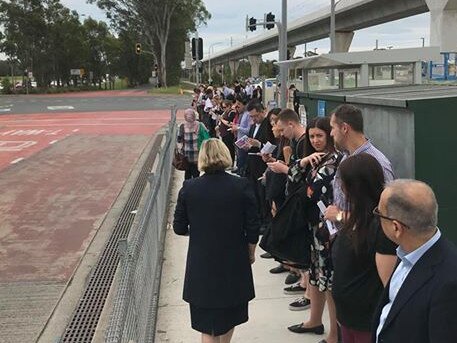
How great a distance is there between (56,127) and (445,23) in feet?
73.4

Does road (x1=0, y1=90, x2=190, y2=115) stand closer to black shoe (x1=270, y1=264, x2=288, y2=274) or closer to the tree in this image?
the tree

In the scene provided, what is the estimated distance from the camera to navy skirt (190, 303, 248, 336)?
3834 mm

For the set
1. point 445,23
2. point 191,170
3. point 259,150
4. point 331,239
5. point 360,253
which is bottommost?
point 191,170

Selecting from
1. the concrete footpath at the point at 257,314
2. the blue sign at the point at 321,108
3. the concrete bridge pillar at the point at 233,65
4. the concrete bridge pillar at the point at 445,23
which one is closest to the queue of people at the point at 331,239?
the concrete footpath at the point at 257,314

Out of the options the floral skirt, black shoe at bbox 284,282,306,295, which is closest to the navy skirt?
the floral skirt

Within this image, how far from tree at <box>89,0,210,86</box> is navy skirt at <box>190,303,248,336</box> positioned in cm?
7351

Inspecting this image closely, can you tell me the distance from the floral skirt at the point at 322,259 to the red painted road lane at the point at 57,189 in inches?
140

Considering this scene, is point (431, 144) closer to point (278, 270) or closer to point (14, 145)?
point (278, 270)

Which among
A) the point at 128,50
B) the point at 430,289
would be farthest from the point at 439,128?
the point at 128,50

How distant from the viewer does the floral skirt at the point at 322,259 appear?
425 cm

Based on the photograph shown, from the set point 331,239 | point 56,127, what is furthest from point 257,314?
point 56,127

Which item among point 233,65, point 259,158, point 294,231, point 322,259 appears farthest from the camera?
point 233,65

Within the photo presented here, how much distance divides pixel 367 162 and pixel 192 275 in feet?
4.75

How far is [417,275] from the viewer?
2.12 meters
